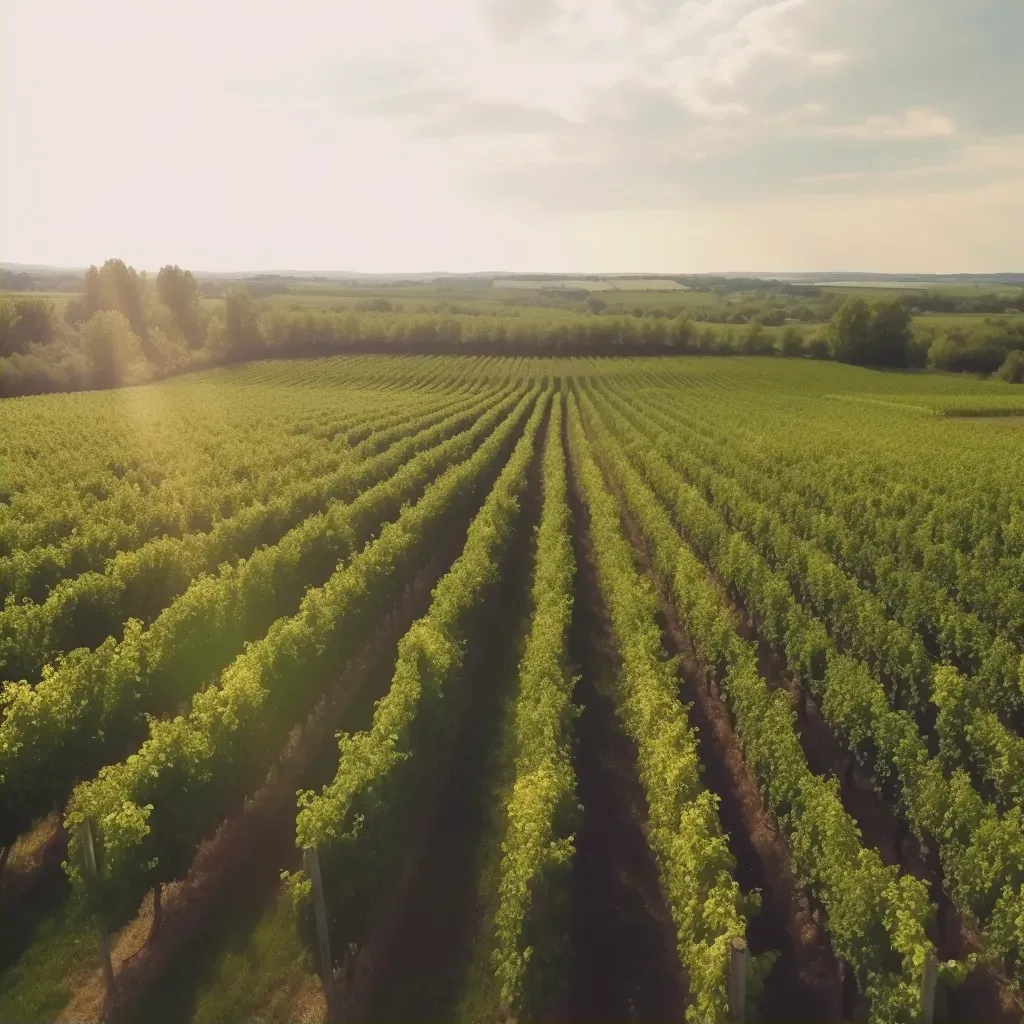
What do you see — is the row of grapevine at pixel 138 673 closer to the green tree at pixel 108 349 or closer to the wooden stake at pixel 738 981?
the wooden stake at pixel 738 981

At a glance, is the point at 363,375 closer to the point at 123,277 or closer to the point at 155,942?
the point at 123,277

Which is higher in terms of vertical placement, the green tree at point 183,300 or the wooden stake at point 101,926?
the green tree at point 183,300

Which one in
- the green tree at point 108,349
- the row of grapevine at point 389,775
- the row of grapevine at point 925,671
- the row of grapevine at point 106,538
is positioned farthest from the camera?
the green tree at point 108,349

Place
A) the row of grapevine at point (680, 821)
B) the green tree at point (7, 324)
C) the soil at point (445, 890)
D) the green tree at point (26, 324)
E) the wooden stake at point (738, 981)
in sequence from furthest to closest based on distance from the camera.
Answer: the green tree at point (26, 324), the green tree at point (7, 324), the soil at point (445, 890), the row of grapevine at point (680, 821), the wooden stake at point (738, 981)

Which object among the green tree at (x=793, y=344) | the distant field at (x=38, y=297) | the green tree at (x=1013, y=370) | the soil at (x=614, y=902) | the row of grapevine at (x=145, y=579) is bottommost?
the soil at (x=614, y=902)

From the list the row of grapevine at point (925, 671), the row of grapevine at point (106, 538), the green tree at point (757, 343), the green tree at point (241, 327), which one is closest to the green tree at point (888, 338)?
the green tree at point (757, 343)

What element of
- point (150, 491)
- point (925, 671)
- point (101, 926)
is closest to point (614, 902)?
point (101, 926)

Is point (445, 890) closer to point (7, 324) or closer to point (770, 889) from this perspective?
point (770, 889)

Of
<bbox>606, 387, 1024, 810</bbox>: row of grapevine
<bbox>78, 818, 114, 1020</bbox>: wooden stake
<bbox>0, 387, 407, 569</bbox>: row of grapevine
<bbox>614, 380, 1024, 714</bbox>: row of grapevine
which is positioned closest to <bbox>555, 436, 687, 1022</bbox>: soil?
<bbox>606, 387, 1024, 810</bbox>: row of grapevine
